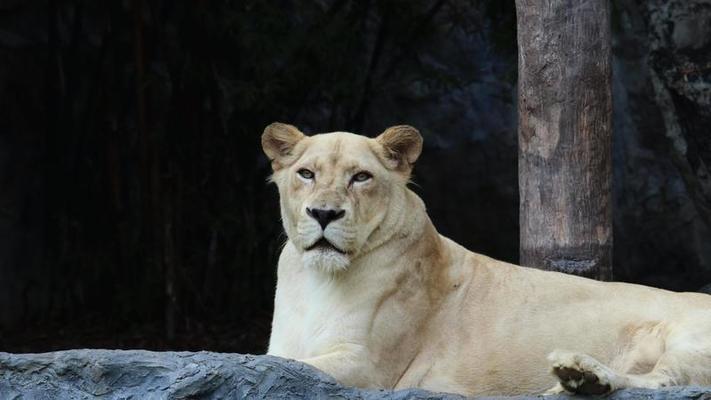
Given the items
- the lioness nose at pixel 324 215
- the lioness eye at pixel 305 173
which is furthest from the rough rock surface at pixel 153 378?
the lioness eye at pixel 305 173

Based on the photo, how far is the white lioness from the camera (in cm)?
577

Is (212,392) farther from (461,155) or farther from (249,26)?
(461,155)

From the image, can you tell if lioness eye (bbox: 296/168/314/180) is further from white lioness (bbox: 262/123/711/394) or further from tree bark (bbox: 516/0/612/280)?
tree bark (bbox: 516/0/612/280)

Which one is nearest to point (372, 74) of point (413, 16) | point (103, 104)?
point (413, 16)

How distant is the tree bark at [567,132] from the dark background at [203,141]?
4.09 metres

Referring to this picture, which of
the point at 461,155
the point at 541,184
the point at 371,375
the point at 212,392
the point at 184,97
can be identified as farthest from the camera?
the point at 461,155

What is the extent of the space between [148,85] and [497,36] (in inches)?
117

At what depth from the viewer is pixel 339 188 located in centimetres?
579

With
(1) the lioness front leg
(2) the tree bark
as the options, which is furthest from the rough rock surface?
(2) the tree bark

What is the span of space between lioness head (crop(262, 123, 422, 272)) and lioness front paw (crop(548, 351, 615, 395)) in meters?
1.26

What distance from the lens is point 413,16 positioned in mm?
11805

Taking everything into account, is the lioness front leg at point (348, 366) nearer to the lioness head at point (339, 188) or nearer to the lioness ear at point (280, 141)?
the lioness head at point (339, 188)

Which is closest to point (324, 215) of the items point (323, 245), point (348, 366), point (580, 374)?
point (323, 245)

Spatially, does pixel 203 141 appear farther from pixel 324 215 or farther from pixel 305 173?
pixel 324 215
